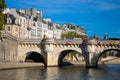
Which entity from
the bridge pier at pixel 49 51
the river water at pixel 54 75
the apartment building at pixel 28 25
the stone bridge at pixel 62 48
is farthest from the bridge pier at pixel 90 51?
the river water at pixel 54 75

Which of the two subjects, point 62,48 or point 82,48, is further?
point 62,48

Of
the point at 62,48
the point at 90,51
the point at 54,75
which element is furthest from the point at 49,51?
the point at 54,75

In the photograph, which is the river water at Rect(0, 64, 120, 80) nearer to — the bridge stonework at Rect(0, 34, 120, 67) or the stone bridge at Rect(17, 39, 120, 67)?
the bridge stonework at Rect(0, 34, 120, 67)

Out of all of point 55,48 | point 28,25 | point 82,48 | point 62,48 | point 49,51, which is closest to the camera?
point 82,48

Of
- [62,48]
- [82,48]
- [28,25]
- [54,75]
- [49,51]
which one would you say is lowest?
[54,75]

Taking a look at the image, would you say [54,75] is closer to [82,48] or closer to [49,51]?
[82,48]

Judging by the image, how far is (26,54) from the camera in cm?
8706

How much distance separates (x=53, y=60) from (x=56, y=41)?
4909mm

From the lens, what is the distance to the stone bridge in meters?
80.7

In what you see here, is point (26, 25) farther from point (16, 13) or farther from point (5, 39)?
point (5, 39)

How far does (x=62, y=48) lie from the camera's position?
84.8 m

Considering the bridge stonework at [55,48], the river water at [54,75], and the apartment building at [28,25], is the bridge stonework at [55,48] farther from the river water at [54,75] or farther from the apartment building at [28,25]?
the river water at [54,75]

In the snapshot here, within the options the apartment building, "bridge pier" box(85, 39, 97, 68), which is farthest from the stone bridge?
the apartment building

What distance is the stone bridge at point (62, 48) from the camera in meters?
80.7
